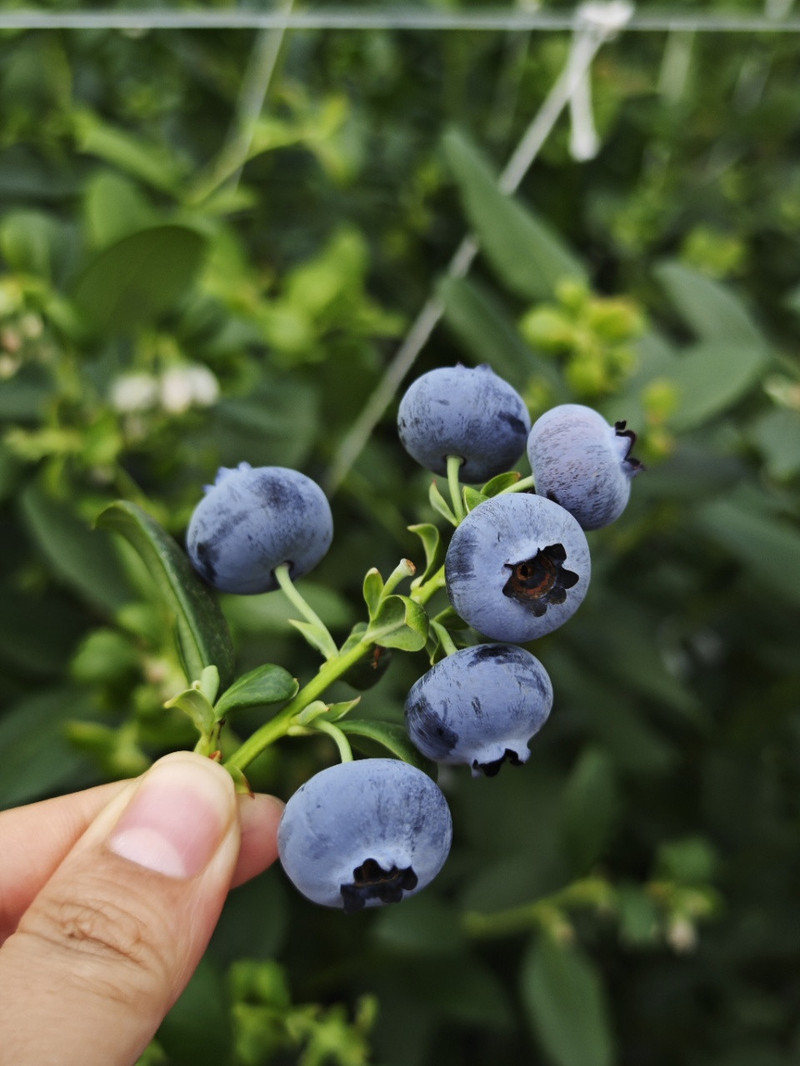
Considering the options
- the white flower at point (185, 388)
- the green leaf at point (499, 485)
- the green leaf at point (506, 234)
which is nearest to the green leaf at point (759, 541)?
the green leaf at point (506, 234)

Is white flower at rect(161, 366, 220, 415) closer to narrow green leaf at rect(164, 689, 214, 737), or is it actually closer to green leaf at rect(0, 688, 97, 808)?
green leaf at rect(0, 688, 97, 808)

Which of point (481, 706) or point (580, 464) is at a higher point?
point (580, 464)

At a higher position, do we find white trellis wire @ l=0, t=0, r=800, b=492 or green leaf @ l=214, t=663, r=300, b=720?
white trellis wire @ l=0, t=0, r=800, b=492

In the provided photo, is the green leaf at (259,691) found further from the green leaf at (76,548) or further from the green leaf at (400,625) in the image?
the green leaf at (76,548)

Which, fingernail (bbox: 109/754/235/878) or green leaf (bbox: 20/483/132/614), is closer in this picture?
fingernail (bbox: 109/754/235/878)

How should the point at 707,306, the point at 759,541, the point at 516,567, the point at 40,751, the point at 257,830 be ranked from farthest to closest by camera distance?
the point at 707,306
the point at 759,541
the point at 40,751
the point at 257,830
the point at 516,567

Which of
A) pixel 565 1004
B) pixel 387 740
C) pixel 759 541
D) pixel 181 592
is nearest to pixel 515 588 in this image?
pixel 387 740

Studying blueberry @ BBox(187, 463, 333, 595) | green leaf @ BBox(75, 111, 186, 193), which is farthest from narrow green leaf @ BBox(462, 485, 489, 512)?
green leaf @ BBox(75, 111, 186, 193)

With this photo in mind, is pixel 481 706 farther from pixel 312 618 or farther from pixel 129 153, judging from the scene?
pixel 129 153
